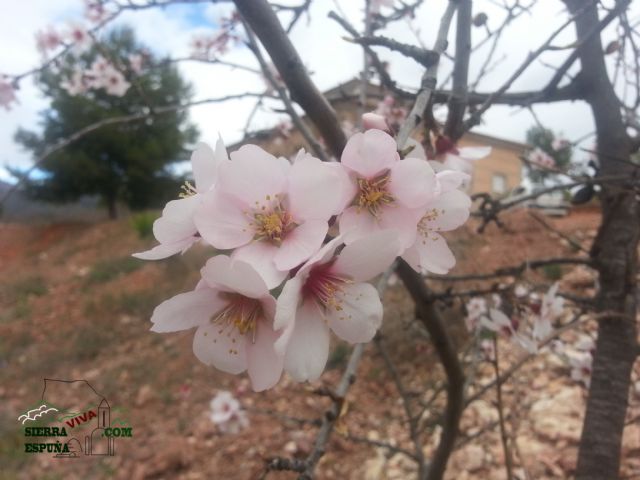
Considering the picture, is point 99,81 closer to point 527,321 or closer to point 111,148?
point 527,321

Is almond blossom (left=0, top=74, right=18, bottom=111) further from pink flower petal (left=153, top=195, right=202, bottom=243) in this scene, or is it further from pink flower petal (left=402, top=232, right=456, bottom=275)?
pink flower petal (left=402, top=232, right=456, bottom=275)

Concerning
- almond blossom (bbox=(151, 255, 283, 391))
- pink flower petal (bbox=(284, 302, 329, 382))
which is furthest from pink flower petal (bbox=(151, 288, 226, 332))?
pink flower petal (bbox=(284, 302, 329, 382))

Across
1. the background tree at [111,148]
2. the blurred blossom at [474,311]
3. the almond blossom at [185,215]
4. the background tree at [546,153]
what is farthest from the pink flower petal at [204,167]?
the background tree at [111,148]

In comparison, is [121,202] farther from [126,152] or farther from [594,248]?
[594,248]

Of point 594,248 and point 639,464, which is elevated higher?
point 594,248

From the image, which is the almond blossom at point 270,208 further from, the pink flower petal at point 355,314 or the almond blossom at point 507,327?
the almond blossom at point 507,327

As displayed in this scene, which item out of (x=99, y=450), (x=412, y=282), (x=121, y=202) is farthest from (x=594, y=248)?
(x=121, y=202)
